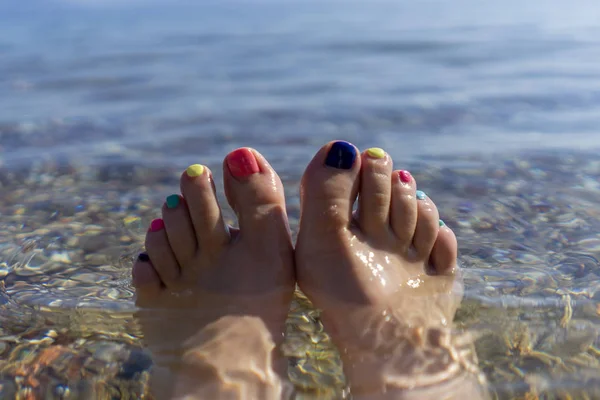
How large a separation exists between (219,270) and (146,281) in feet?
0.86

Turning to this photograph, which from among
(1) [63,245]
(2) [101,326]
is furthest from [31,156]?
(2) [101,326]

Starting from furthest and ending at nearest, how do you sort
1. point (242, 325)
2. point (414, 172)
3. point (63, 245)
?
point (414, 172)
point (63, 245)
point (242, 325)

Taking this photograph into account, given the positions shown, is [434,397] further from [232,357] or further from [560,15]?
[560,15]

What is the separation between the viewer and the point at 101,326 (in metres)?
1.98

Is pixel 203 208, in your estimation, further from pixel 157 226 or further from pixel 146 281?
pixel 146 281

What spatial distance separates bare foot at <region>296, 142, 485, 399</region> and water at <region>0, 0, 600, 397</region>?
5.0 inches

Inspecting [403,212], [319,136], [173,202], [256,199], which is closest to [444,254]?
[403,212]

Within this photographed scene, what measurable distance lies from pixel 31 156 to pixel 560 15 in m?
9.53

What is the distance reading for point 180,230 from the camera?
2.20 metres

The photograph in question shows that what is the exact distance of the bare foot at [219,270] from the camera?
75.3 inches

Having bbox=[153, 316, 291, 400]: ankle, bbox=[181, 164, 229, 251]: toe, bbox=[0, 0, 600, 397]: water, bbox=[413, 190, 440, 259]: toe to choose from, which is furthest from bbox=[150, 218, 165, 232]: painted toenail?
bbox=[413, 190, 440, 259]: toe

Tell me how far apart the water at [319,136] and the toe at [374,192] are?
1.31ft

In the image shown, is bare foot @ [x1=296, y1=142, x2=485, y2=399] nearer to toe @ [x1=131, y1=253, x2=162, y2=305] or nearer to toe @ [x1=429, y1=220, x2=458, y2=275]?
toe @ [x1=429, y1=220, x2=458, y2=275]

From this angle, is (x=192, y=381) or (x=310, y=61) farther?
(x=310, y=61)
